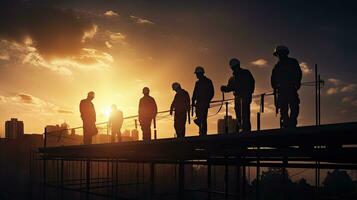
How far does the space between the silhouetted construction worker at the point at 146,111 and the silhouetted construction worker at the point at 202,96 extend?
3.00 m

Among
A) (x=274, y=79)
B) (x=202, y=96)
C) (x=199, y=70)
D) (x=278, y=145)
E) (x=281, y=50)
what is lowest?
(x=278, y=145)

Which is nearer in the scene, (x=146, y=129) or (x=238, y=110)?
(x=238, y=110)

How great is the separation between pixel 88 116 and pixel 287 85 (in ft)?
28.5

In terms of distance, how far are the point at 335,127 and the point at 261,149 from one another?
123 inches

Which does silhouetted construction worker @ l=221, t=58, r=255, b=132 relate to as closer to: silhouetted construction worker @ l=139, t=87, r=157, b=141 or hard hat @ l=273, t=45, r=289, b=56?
hard hat @ l=273, t=45, r=289, b=56

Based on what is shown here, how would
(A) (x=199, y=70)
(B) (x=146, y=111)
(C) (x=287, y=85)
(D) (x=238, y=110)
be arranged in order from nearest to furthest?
1. (C) (x=287, y=85)
2. (D) (x=238, y=110)
3. (A) (x=199, y=70)
4. (B) (x=146, y=111)

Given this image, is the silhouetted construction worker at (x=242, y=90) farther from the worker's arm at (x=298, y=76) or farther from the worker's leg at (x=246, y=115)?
the worker's arm at (x=298, y=76)

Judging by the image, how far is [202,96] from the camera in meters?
10.7

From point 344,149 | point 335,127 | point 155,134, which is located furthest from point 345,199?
point 335,127

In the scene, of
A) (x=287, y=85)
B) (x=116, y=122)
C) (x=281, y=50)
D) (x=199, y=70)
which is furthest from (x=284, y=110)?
(x=116, y=122)

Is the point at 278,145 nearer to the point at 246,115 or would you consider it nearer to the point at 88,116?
the point at 246,115

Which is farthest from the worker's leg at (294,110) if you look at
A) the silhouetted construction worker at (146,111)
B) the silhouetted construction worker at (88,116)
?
the silhouetted construction worker at (88,116)

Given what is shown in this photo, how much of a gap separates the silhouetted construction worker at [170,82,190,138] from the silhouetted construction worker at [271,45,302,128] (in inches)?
142

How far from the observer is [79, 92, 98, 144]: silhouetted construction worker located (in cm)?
1517
